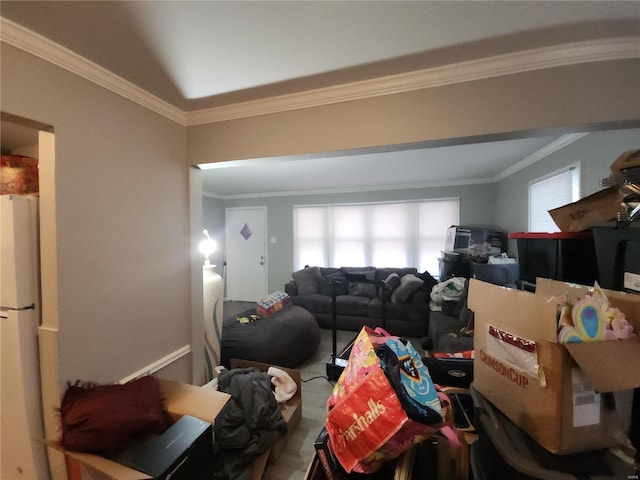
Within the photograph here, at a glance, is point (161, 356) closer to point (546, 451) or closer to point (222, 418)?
point (222, 418)

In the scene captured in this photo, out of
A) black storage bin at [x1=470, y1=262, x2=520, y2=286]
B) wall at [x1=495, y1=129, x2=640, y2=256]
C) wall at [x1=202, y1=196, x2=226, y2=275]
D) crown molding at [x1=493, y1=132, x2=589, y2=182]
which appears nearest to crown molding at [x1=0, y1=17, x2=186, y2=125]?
crown molding at [x1=493, y1=132, x2=589, y2=182]

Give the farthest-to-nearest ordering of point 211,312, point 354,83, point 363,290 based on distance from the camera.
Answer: point 363,290, point 211,312, point 354,83

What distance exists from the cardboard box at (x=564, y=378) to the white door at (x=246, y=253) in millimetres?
5218

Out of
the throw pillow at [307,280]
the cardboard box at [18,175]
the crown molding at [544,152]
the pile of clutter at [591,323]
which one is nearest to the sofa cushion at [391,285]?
the throw pillow at [307,280]

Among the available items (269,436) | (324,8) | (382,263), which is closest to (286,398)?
(269,436)

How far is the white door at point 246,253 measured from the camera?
5.75 meters

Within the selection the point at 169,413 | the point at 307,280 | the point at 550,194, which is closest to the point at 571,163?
the point at 550,194

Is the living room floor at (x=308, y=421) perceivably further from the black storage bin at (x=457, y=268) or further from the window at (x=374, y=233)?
the window at (x=374, y=233)

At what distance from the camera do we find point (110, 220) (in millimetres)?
1412

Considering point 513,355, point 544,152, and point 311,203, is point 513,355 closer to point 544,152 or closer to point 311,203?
point 544,152

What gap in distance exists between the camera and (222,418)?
1507 millimetres

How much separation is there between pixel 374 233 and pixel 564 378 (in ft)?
14.3

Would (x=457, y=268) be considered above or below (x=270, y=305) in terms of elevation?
above

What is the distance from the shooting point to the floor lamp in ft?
6.93
